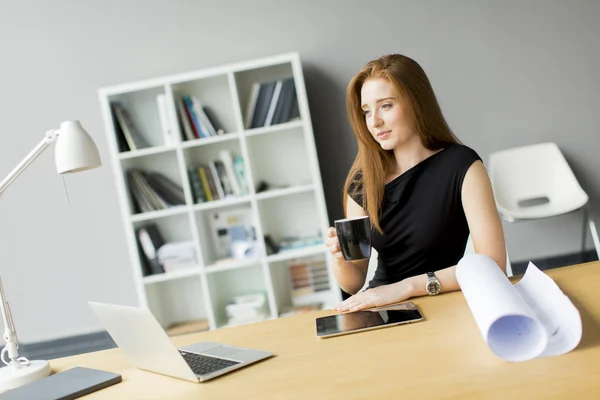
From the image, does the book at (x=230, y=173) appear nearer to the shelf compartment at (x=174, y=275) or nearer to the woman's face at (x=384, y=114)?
the shelf compartment at (x=174, y=275)

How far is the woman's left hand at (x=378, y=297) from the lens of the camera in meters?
1.59

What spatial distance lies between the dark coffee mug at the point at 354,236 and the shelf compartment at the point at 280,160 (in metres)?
2.68

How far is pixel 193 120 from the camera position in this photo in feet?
13.0

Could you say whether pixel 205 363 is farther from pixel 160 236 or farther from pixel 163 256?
pixel 160 236

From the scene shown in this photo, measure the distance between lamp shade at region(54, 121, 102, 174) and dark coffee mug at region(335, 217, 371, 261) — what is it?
636 mm

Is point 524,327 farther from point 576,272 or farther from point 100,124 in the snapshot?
point 100,124

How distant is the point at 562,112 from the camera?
13.7 feet

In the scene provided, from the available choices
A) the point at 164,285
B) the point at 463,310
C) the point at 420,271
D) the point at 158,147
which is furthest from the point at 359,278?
the point at 164,285

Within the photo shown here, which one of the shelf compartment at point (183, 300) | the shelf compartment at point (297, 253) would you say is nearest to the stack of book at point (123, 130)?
the shelf compartment at point (183, 300)

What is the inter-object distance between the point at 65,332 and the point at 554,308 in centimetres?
396

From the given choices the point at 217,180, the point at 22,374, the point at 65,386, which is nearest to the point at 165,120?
the point at 217,180

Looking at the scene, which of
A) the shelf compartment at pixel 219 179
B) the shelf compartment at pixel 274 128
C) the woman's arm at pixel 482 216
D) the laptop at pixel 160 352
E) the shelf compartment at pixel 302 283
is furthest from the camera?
the shelf compartment at pixel 302 283

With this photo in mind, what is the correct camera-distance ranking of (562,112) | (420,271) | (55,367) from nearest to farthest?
(55,367) < (420,271) < (562,112)

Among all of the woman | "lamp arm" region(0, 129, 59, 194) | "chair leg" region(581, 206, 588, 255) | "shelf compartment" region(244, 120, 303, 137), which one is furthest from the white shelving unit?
"lamp arm" region(0, 129, 59, 194)
